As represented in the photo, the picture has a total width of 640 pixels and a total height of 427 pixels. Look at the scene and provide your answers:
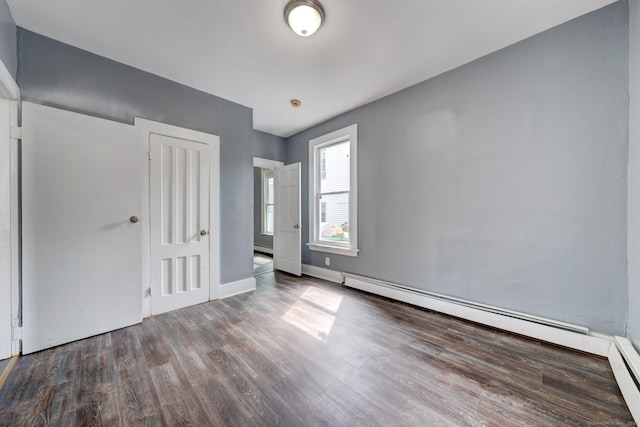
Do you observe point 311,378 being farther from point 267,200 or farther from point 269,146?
point 267,200

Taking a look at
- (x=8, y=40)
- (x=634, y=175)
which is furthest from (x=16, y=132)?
(x=634, y=175)

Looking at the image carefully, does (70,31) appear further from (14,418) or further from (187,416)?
(187,416)

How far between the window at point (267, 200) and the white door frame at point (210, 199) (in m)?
3.53

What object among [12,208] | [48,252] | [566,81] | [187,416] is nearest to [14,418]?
[187,416]

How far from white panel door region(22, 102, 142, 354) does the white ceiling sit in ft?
2.43

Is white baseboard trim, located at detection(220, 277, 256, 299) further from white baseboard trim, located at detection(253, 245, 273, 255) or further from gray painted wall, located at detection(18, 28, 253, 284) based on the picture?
white baseboard trim, located at detection(253, 245, 273, 255)

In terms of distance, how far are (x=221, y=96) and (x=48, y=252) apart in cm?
237

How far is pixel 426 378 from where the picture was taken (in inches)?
63.0

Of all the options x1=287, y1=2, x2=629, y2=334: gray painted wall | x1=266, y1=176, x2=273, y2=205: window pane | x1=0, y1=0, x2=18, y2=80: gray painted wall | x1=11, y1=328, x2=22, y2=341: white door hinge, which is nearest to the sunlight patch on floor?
x1=287, y1=2, x2=629, y2=334: gray painted wall

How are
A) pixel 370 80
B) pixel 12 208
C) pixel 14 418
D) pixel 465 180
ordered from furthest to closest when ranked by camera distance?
pixel 370 80
pixel 465 180
pixel 12 208
pixel 14 418

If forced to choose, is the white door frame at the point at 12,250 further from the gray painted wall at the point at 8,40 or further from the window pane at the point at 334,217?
the window pane at the point at 334,217

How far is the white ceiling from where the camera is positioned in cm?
179

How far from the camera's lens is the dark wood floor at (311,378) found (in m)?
1.31

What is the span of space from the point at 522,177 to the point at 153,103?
3791 millimetres
